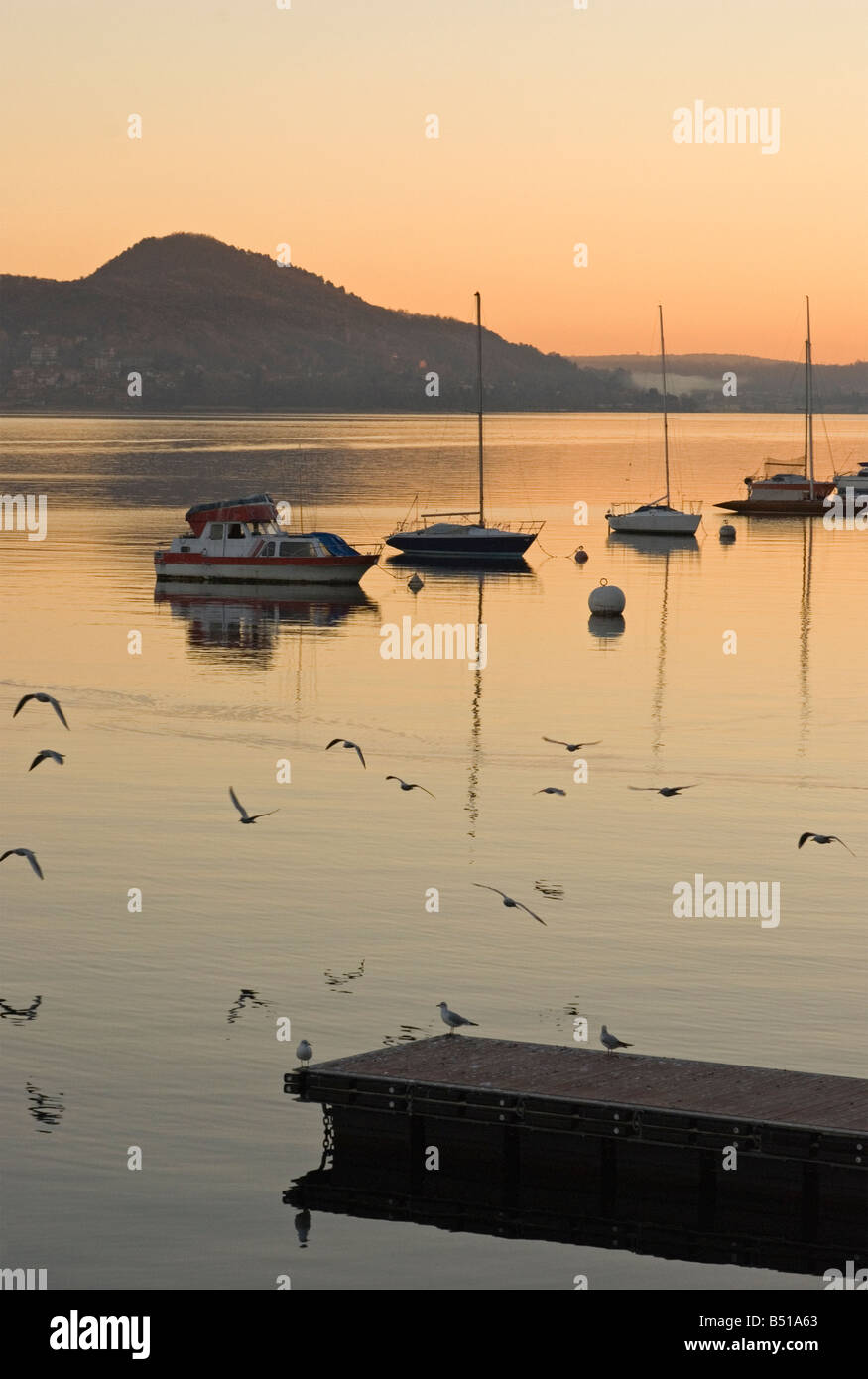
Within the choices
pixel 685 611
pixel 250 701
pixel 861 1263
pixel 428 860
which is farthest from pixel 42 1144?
pixel 685 611

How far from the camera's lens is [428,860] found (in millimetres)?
46062

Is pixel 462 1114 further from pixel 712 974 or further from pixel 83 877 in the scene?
pixel 83 877

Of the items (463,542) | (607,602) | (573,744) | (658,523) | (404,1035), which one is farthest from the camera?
(658,523)

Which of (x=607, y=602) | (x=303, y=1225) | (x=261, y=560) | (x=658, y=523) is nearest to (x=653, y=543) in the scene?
(x=658, y=523)

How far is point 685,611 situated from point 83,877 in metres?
61.6

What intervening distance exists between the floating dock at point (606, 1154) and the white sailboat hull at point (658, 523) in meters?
125

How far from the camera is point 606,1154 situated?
2592cm

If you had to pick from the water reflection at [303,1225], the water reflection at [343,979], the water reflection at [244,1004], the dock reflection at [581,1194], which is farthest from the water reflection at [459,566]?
the water reflection at [303,1225]

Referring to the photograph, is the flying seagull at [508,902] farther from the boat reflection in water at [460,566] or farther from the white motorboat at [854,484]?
the white motorboat at [854,484]

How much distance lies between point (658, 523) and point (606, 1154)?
5034 inches

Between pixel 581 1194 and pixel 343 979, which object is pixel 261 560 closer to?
pixel 343 979

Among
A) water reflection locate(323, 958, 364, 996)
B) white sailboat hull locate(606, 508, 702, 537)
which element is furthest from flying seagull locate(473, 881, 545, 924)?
white sailboat hull locate(606, 508, 702, 537)

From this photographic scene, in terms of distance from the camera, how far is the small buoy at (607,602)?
98188 millimetres

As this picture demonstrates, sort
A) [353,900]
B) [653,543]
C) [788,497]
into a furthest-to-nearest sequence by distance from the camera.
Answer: [788,497] < [653,543] < [353,900]
